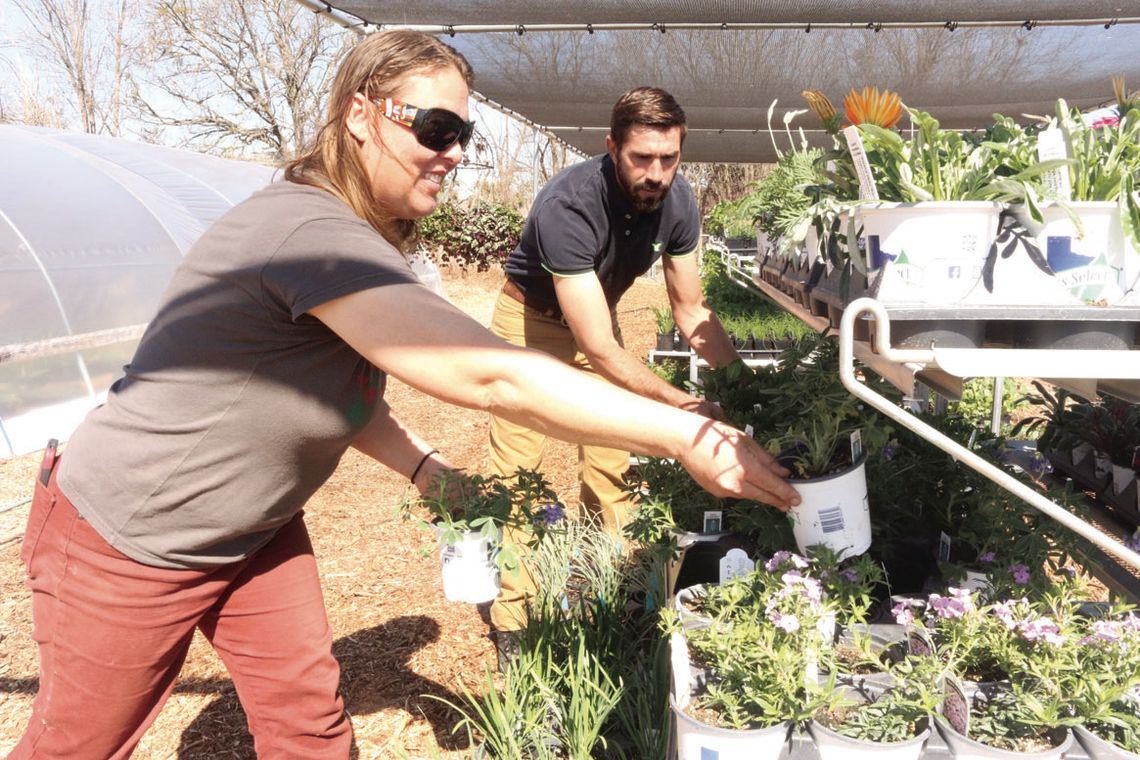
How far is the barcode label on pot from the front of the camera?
1.33 meters

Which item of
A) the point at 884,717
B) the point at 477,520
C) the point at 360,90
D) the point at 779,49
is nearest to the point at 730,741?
the point at 884,717

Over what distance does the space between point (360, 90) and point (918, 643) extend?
1.32 metres

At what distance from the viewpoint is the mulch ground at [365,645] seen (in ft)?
7.72

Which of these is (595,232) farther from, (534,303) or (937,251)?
(937,251)

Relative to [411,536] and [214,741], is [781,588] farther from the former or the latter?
[411,536]

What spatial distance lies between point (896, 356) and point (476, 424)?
5.11 metres

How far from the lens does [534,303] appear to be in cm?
287

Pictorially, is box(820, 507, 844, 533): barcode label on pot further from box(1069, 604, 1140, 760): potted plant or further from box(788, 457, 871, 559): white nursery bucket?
box(1069, 604, 1140, 760): potted plant

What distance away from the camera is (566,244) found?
7.88ft

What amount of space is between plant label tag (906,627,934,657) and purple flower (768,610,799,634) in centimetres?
23

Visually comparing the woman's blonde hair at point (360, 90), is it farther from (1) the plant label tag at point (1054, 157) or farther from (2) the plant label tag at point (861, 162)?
(1) the plant label tag at point (1054, 157)

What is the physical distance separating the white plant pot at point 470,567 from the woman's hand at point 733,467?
624 mm

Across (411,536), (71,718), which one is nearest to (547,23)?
(411,536)

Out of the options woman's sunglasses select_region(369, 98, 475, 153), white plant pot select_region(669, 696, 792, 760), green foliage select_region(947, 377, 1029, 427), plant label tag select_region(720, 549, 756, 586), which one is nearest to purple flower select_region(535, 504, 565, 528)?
plant label tag select_region(720, 549, 756, 586)
